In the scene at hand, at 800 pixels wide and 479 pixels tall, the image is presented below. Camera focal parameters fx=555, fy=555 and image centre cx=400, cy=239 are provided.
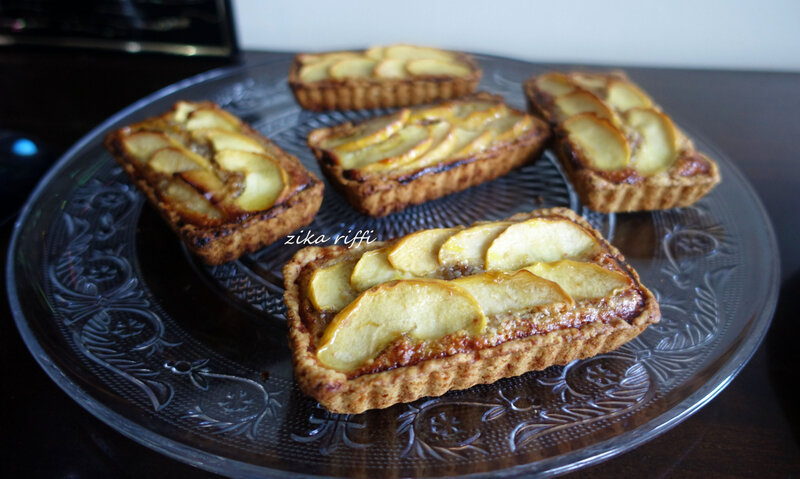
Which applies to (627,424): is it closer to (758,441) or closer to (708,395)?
(708,395)

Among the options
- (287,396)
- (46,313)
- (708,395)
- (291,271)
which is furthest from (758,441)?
(46,313)

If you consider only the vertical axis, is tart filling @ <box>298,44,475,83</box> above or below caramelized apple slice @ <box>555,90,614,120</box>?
above

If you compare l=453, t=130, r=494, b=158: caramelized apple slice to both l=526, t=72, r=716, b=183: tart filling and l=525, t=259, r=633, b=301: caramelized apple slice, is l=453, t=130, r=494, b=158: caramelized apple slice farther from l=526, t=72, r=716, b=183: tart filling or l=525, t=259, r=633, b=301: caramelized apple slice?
l=525, t=259, r=633, b=301: caramelized apple slice

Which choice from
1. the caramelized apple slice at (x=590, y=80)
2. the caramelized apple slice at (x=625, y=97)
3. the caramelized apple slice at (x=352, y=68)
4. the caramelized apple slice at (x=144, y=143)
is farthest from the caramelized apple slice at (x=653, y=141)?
the caramelized apple slice at (x=144, y=143)

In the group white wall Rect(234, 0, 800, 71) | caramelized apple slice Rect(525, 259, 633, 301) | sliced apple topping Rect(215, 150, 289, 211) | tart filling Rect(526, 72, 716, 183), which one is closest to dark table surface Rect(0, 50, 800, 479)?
white wall Rect(234, 0, 800, 71)

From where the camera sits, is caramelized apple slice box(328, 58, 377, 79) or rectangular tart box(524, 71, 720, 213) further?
caramelized apple slice box(328, 58, 377, 79)

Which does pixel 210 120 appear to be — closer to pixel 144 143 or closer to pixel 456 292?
pixel 144 143

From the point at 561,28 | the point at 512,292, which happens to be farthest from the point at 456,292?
the point at 561,28

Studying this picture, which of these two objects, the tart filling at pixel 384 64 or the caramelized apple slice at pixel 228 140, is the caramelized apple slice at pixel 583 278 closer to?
the caramelized apple slice at pixel 228 140

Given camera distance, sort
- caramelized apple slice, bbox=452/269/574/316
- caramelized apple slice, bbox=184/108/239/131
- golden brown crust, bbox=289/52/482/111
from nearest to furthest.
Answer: caramelized apple slice, bbox=452/269/574/316 → caramelized apple slice, bbox=184/108/239/131 → golden brown crust, bbox=289/52/482/111
